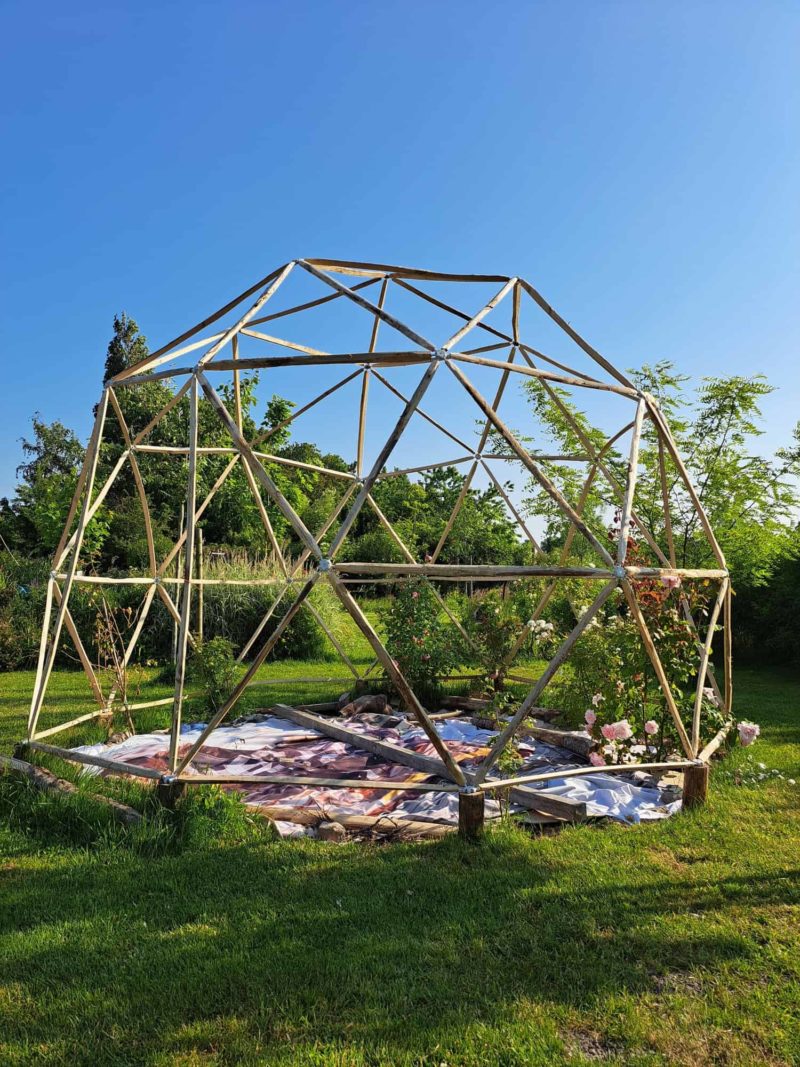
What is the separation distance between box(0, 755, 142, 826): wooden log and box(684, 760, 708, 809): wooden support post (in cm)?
362

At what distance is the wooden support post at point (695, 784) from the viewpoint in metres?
5.43

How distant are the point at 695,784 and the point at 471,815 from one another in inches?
68.0

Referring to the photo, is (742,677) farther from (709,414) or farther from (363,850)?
(363,850)

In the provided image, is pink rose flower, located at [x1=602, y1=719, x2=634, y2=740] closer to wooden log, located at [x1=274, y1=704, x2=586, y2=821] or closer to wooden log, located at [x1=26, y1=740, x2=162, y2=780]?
wooden log, located at [x1=274, y1=704, x2=586, y2=821]

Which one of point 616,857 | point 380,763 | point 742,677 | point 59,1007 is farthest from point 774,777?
point 742,677

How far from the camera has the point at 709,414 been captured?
38.0 ft

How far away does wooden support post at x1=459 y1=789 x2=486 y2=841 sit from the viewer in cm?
477

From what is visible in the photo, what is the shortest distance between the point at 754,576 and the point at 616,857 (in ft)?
26.8

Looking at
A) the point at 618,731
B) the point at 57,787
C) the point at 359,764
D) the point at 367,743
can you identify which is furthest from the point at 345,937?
the point at 367,743

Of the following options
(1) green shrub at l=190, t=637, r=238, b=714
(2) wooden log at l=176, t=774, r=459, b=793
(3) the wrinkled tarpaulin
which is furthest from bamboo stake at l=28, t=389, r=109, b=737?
(1) green shrub at l=190, t=637, r=238, b=714

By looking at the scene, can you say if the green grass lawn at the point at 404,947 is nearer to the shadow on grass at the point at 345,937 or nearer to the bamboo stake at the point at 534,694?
the shadow on grass at the point at 345,937

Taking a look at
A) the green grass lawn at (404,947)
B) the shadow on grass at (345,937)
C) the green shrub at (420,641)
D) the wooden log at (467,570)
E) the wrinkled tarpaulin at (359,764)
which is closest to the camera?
the green grass lawn at (404,947)

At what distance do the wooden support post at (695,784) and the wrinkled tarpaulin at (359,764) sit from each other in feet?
0.53

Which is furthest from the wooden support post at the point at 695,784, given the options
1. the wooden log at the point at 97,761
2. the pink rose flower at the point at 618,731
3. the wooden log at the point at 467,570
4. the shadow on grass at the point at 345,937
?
the wooden log at the point at 97,761
